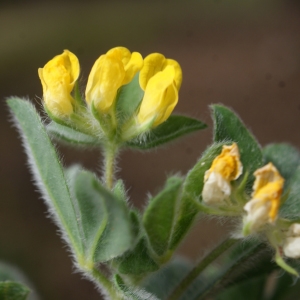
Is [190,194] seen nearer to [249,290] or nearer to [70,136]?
[70,136]

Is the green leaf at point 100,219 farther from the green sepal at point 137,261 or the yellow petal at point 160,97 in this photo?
the yellow petal at point 160,97

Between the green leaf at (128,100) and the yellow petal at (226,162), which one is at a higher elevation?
the green leaf at (128,100)

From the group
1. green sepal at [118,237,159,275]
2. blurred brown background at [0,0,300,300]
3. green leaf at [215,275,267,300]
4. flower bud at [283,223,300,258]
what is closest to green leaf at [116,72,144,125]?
green sepal at [118,237,159,275]

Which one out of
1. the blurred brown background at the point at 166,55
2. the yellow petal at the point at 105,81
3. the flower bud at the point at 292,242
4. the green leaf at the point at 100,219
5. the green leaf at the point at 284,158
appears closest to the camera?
the green leaf at the point at 100,219

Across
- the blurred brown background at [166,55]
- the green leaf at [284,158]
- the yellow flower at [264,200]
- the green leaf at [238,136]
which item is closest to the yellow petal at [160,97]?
the green leaf at [238,136]

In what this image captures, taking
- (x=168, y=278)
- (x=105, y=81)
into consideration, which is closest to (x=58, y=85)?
(x=105, y=81)

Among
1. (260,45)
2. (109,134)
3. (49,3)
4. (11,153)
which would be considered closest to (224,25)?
(260,45)
